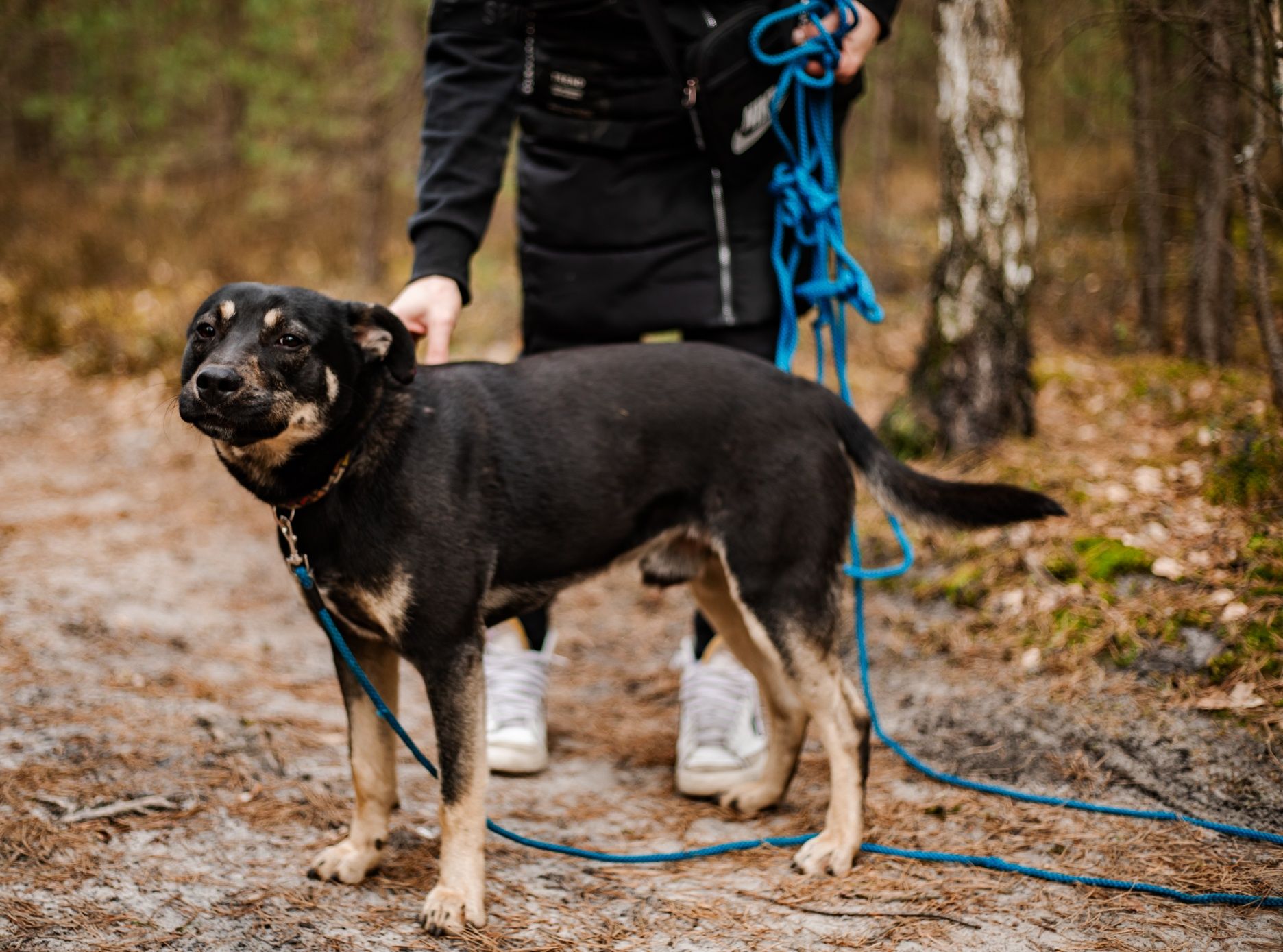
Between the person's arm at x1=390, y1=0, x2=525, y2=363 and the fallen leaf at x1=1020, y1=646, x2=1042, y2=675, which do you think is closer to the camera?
the person's arm at x1=390, y1=0, x2=525, y2=363

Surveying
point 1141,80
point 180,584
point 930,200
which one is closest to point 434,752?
point 180,584

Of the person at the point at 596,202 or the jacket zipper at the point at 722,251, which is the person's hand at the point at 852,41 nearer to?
the person at the point at 596,202

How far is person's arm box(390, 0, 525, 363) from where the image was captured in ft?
10.4

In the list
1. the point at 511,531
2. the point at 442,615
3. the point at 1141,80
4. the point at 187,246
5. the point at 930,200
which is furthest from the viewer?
the point at 930,200

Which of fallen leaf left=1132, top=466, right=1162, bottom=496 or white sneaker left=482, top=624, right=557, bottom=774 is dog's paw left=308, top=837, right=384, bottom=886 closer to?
white sneaker left=482, top=624, right=557, bottom=774

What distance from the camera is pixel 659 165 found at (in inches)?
137

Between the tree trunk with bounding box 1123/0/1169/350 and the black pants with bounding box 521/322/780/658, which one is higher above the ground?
the tree trunk with bounding box 1123/0/1169/350

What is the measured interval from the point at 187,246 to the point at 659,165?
31.2 ft

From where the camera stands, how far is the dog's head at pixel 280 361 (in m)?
2.37

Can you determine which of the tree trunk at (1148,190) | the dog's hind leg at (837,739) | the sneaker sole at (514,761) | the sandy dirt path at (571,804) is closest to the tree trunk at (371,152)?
the sandy dirt path at (571,804)

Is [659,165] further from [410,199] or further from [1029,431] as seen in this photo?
[410,199]

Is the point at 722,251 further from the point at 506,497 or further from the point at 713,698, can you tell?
the point at 713,698

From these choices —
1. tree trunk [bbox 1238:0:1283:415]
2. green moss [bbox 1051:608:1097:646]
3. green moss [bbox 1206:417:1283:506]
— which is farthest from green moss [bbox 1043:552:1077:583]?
tree trunk [bbox 1238:0:1283:415]

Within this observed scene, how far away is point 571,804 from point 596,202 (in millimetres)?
2135
